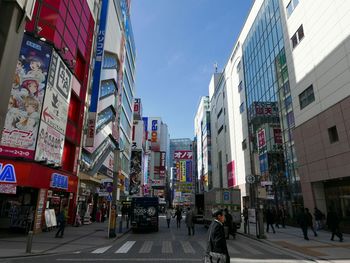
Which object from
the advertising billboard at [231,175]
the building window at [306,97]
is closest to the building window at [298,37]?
the building window at [306,97]

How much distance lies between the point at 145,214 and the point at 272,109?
734 inches

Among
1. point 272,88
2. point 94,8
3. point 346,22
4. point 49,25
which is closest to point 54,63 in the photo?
point 49,25

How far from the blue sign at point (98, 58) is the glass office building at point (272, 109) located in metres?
16.1

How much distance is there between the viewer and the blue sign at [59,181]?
20.6 metres

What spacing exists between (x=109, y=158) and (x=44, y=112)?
22.6 m

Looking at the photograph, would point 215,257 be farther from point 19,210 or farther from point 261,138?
point 261,138

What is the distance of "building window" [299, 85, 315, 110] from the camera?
24.2 m

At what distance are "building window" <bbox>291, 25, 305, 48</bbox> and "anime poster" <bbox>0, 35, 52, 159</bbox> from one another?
20945 mm

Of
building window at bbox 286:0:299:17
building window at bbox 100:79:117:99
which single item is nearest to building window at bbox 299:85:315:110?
building window at bbox 286:0:299:17

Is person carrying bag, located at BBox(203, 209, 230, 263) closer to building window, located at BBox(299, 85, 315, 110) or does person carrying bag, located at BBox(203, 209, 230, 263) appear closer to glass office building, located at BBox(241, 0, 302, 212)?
glass office building, located at BBox(241, 0, 302, 212)

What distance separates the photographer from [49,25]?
835 inches

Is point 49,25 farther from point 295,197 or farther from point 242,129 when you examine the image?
point 242,129

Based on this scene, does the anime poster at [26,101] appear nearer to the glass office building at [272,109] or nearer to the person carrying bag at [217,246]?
the person carrying bag at [217,246]

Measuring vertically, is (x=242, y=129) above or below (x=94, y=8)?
below
